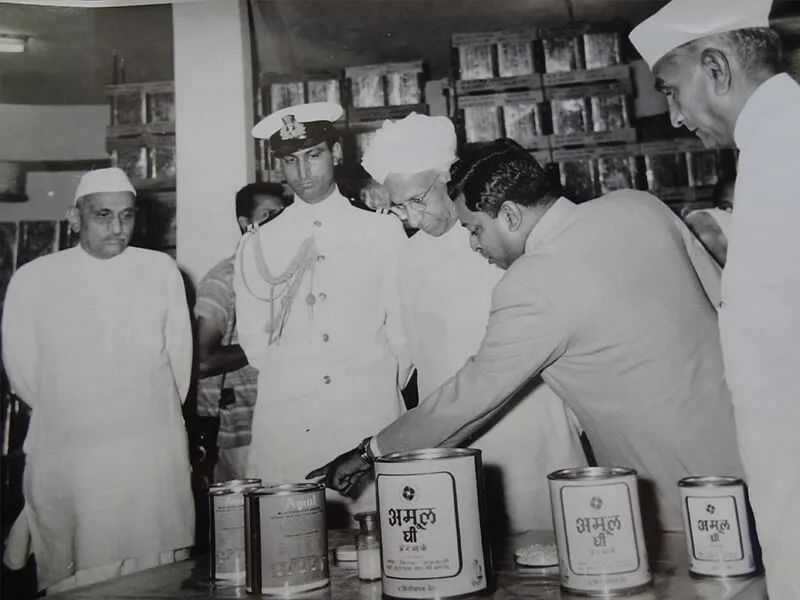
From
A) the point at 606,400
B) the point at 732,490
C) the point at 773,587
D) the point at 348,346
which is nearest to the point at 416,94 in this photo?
the point at 348,346

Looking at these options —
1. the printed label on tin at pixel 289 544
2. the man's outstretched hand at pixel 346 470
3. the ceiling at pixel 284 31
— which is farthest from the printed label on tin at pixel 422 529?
the ceiling at pixel 284 31

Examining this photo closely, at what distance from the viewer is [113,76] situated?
4.13ft

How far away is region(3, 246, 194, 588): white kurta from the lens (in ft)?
3.66

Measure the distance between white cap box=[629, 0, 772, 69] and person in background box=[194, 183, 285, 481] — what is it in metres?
0.68

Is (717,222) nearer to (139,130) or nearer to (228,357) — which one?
(228,357)

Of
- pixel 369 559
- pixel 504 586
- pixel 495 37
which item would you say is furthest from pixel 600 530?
pixel 495 37

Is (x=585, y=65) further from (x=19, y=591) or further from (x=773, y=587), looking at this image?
(x=19, y=591)

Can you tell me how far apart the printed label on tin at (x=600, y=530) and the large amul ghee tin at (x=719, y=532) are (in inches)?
4.1

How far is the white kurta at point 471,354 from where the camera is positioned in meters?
1.13

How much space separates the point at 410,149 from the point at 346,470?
1.87 ft

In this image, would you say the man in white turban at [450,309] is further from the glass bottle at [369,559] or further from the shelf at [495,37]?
the glass bottle at [369,559]

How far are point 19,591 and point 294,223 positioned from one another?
0.76m

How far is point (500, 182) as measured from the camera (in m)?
A: 1.12

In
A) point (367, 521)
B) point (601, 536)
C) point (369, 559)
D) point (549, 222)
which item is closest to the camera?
point (601, 536)
